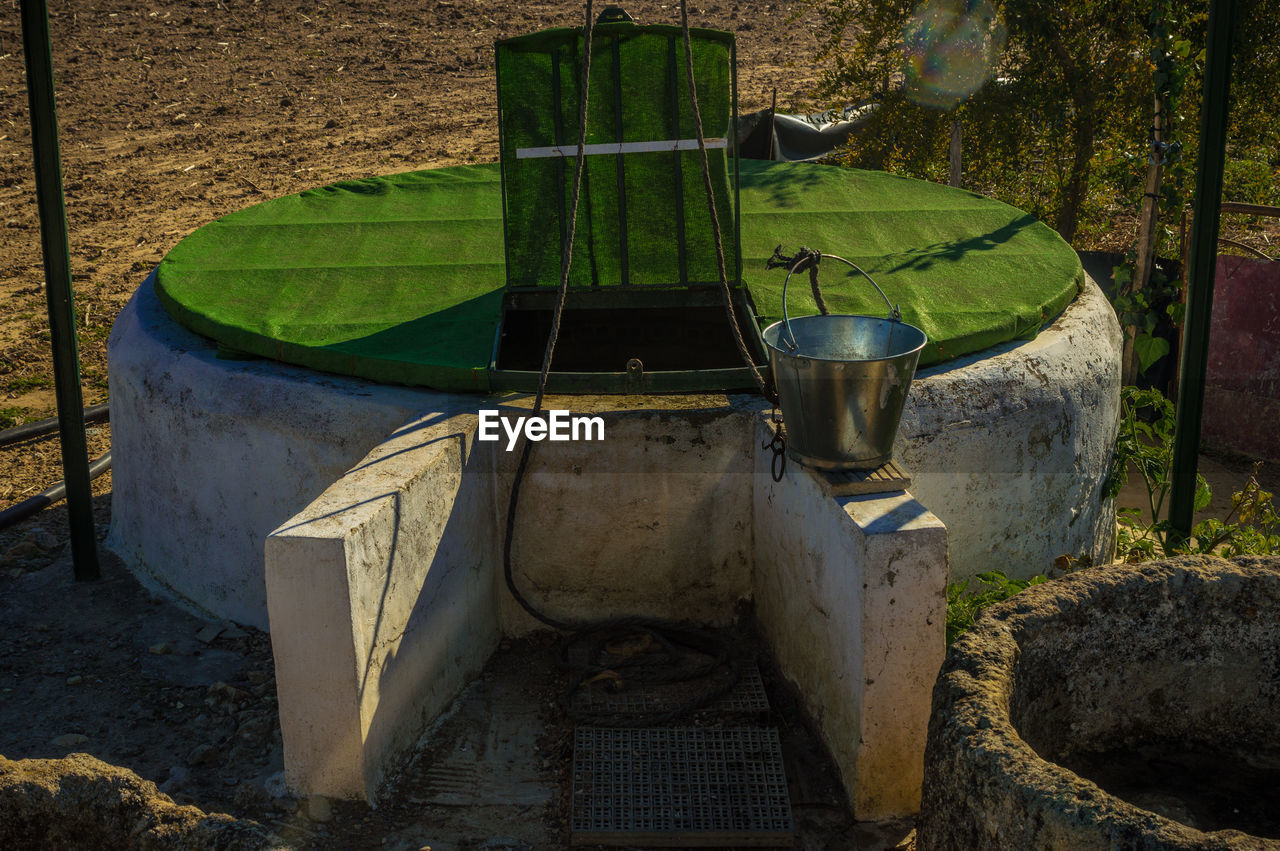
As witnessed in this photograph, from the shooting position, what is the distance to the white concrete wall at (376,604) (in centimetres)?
365

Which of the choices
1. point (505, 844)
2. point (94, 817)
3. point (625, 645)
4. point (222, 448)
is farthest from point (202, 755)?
point (625, 645)

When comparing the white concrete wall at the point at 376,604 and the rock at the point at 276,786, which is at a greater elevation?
the white concrete wall at the point at 376,604

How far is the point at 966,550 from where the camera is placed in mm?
5062

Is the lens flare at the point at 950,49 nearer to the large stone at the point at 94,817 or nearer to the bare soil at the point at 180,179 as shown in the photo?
the bare soil at the point at 180,179

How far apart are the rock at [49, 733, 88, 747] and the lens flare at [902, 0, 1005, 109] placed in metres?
7.80

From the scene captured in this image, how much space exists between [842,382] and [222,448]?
2671 mm

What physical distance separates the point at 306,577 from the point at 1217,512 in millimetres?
5559

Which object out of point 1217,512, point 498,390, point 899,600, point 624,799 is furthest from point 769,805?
point 1217,512

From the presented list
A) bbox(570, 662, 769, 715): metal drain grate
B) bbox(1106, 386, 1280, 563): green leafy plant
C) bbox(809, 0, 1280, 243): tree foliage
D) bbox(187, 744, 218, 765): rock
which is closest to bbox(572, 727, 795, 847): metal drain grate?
bbox(570, 662, 769, 715): metal drain grate

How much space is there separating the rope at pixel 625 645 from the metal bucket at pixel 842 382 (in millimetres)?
249

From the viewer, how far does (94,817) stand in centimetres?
343

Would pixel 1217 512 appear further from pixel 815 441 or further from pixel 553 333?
pixel 553 333

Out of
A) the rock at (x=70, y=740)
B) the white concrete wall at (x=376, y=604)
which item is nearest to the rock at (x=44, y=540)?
the rock at (x=70, y=740)

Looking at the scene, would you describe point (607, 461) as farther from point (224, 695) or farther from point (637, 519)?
point (224, 695)
